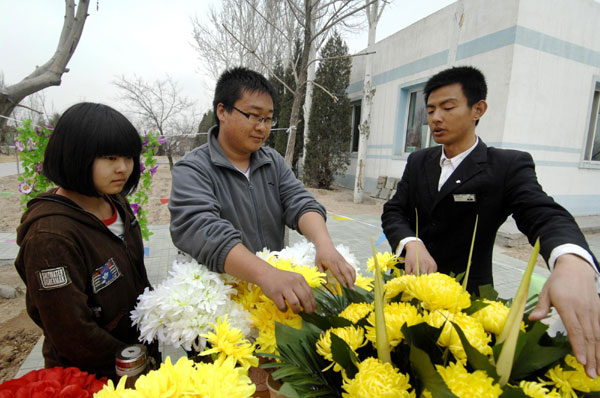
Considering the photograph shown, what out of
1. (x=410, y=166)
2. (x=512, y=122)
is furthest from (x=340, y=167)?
(x=410, y=166)

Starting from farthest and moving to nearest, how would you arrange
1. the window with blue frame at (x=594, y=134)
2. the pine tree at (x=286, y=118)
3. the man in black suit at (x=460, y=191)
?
the pine tree at (x=286, y=118)
the window with blue frame at (x=594, y=134)
the man in black suit at (x=460, y=191)

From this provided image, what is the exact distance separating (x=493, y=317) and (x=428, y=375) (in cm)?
19

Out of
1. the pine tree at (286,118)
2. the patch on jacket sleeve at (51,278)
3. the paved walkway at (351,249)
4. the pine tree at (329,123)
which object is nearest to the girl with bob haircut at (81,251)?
the patch on jacket sleeve at (51,278)

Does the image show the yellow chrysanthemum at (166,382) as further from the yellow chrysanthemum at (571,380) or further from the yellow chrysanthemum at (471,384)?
the yellow chrysanthemum at (571,380)

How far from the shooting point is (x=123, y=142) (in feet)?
4.08

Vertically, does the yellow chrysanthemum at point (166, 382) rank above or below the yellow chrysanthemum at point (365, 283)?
below

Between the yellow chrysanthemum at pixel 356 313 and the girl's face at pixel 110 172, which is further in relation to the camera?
the girl's face at pixel 110 172

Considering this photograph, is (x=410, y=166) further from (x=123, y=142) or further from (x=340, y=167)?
(x=340, y=167)

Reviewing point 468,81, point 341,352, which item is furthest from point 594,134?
point 341,352

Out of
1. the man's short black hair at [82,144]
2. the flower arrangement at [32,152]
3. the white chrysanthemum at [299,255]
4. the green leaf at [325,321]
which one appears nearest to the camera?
the green leaf at [325,321]

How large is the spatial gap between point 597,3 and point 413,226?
8.78m

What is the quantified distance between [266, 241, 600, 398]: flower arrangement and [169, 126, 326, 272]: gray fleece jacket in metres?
0.35

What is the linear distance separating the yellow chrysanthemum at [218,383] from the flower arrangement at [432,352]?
3.5 inches

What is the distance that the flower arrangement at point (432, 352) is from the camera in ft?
1.82
